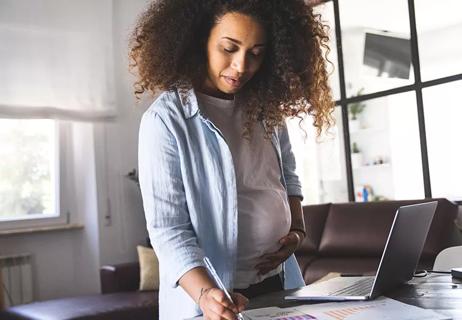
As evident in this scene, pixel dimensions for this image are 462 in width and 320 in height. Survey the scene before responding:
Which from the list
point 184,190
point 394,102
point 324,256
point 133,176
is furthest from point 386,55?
point 184,190

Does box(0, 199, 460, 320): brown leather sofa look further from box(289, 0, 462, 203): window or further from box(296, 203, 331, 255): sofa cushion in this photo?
box(289, 0, 462, 203): window

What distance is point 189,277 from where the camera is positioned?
0.92 metres

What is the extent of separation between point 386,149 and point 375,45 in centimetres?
77

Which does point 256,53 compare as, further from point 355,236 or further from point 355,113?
point 355,113

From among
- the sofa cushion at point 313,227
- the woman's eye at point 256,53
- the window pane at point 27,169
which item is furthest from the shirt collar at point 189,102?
the window pane at point 27,169

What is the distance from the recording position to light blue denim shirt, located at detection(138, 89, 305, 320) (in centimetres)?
99

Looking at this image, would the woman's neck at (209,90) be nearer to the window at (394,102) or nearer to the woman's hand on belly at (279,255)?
the woman's hand on belly at (279,255)

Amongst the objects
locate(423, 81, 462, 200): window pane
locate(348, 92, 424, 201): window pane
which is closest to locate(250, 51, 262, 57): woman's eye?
locate(423, 81, 462, 200): window pane

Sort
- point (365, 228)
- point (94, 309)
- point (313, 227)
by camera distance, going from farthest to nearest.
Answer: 1. point (313, 227)
2. point (365, 228)
3. point (94, 309)

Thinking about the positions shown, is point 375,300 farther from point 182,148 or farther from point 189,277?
point 182,148

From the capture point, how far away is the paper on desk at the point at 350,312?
0.81m

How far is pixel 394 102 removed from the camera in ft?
12.6

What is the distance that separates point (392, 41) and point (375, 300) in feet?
10.7

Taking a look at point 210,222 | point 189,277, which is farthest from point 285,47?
point 189,277
